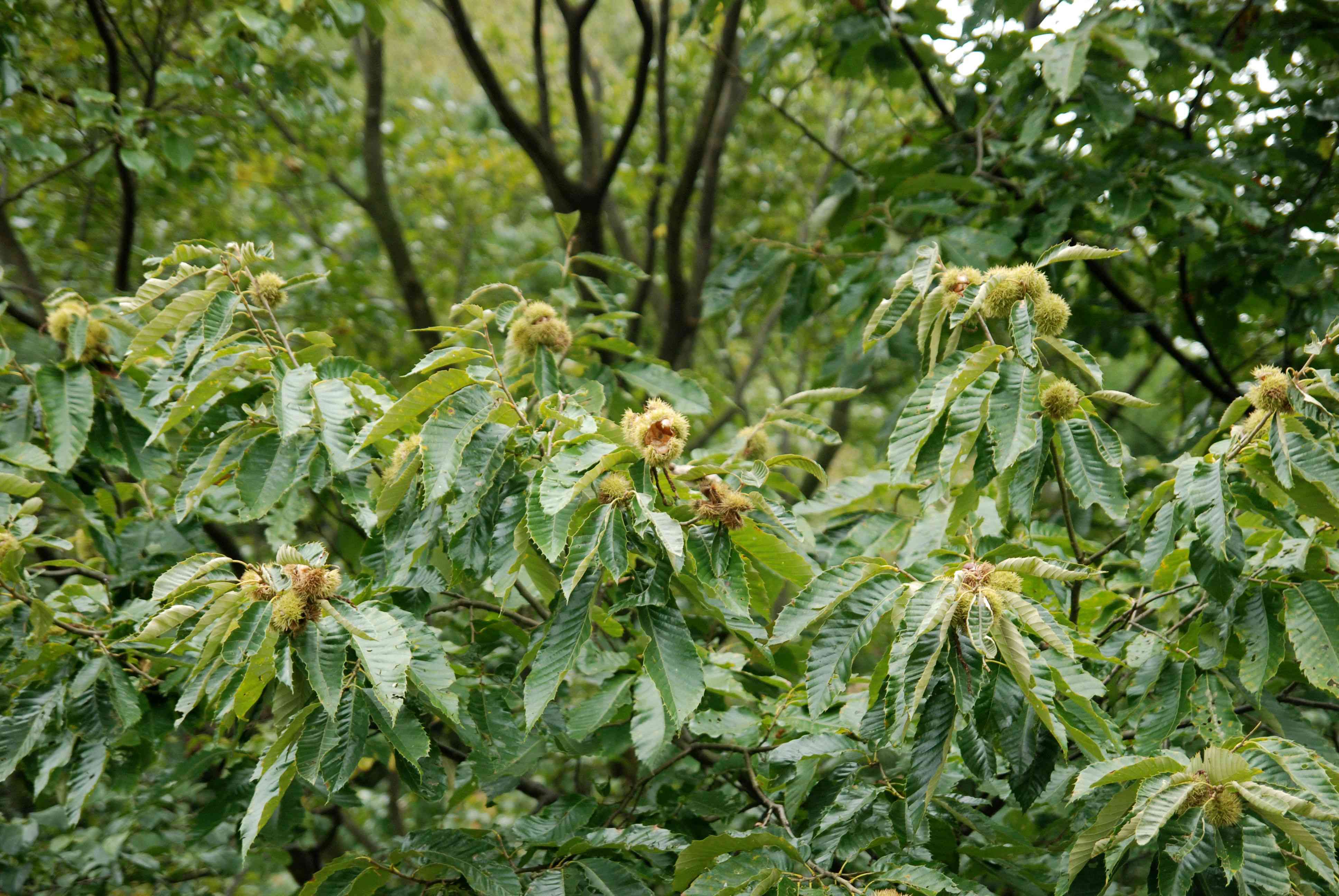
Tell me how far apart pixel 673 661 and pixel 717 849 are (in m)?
0.32

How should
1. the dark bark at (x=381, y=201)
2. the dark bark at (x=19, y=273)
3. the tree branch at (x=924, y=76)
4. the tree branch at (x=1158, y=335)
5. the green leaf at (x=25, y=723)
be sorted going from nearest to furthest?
the green leaf at (x=25, y=723) → the tree branch at (x=924, y=76) → the tree branch at (x=1158, y=335) → the dark bark at (x=19, y=273) → the dark bark at (x=381, y=201)

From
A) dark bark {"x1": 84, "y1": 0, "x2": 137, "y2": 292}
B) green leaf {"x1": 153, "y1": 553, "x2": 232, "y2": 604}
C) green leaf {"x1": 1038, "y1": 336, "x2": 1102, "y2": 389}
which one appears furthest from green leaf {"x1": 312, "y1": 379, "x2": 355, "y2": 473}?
dark bark {"x1": 84, "y1": 0, "x2": 137, "y2": 292}

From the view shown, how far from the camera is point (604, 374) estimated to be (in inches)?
94.2

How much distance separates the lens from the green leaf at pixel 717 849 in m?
1.55

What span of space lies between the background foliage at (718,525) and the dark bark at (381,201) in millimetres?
59

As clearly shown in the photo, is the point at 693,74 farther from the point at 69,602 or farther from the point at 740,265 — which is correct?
the point at 69,602

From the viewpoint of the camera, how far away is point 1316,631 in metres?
1.65

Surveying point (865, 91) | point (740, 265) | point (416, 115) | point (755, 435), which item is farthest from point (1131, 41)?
point (416, 115)

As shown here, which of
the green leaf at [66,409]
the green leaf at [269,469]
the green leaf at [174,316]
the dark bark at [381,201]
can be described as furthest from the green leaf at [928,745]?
the dark bark at [381,201]

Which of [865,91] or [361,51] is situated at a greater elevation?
[361,51]

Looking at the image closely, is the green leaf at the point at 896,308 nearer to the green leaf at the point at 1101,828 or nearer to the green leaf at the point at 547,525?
the green leaf at the point at 547,525

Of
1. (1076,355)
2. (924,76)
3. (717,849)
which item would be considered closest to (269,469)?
(717,849)

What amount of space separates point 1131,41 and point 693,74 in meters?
4.14

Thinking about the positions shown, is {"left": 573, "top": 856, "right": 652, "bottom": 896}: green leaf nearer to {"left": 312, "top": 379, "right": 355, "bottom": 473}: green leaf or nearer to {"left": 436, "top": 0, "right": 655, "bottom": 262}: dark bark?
{"left": 312, "top": 379, "right": 355, "bottom": 473}: green leaf
